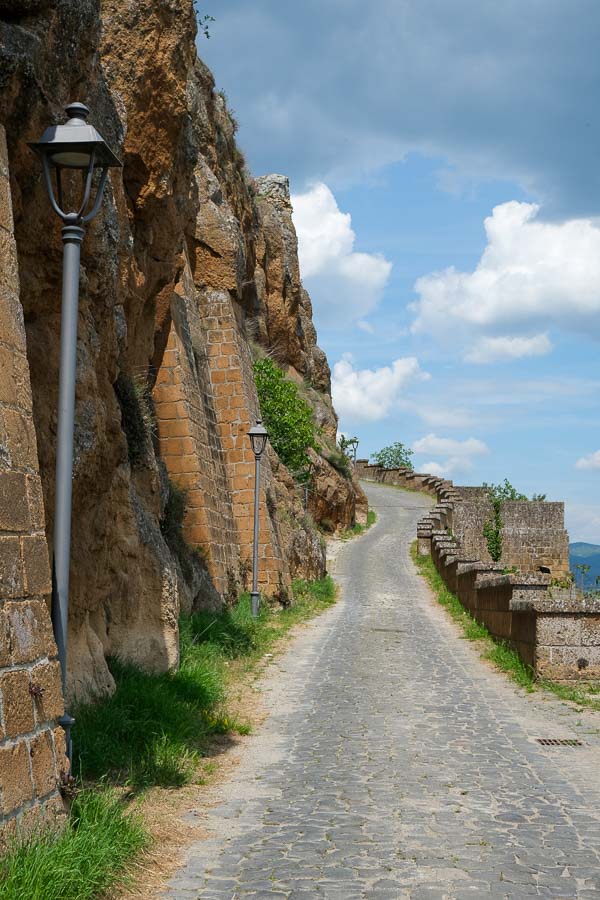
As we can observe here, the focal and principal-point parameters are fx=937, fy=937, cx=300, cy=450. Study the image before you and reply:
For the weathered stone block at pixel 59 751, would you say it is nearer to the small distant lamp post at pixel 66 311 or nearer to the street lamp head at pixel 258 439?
the small distant lamp post at pixel 66 311

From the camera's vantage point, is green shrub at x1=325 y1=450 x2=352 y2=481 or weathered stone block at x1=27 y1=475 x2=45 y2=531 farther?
green shrub at x1=325 y1=450 x2=352 y2=481

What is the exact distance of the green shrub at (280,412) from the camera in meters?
25.7

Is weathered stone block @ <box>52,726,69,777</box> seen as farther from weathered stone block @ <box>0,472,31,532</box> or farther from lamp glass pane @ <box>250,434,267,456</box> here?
lamp glass pane @ <box>250,434,267,456</box>

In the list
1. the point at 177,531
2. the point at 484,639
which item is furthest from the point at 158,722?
the point at 484,639

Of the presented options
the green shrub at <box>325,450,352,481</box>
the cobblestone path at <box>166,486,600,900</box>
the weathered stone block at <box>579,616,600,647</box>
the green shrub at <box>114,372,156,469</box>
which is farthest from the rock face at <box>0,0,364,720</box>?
the green shrub at <box>325,450,352,481</box>

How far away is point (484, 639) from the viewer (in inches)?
603

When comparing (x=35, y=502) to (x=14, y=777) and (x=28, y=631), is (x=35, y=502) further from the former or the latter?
(x=14, y=777)

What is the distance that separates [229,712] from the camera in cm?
969

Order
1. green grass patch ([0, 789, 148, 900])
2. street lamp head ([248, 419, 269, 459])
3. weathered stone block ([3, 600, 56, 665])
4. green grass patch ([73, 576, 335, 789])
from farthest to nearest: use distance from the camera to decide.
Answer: street lamp head ([248, 419, 269, 459]), green grass patch ([73, 576, 335, 789]), weathered stone block ([3, 600, 56, 665]), green grass patch ([0, 789, 148, 900])

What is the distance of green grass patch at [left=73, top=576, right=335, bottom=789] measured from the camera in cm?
663

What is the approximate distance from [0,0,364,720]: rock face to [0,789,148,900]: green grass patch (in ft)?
6.36

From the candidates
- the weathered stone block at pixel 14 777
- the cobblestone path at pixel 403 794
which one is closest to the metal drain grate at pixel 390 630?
the cobblestone path at pixel 403 794

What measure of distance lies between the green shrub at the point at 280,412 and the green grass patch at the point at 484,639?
203 inches

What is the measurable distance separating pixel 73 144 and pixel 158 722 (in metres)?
4.48
